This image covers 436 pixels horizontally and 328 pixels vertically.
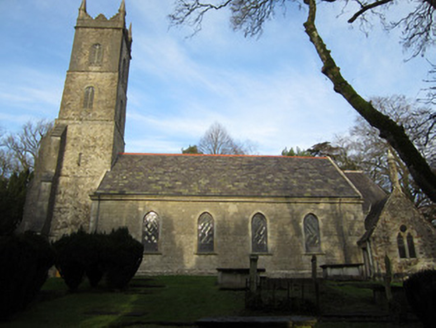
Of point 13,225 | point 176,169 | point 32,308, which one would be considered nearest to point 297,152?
point 176,169

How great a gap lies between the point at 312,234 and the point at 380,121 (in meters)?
14.2

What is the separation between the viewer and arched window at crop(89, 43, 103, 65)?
2573 cm

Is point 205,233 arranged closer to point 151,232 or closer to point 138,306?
point 151,232

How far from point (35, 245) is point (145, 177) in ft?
42.1

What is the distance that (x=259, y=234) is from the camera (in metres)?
20.7

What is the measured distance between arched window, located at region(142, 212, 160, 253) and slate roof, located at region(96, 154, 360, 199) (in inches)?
57.2

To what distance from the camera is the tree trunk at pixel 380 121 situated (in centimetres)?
718

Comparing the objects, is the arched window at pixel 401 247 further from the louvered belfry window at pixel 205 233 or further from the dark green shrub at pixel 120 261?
the dark green shrub at pixel 120 261

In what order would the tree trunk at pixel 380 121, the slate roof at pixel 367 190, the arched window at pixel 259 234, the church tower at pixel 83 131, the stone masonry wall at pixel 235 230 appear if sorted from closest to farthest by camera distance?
the tree trunk at pixel 380 121 < the stone masonry wall at pixel 235 230 < the arched window at pixel 259 234 < the church tower at pixel 83 131 < the slate roof at pixel 367 190

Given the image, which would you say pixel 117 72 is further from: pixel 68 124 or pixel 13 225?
pixel 13 225

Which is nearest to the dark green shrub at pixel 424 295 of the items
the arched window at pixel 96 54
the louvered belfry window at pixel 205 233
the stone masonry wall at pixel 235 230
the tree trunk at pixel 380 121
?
the tree trunk at pixel 380 121

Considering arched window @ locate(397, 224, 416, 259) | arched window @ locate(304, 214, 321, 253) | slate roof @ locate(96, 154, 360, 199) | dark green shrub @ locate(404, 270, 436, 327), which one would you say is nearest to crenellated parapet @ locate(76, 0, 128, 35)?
slate roof @ locate(96, 154, 360, 199)

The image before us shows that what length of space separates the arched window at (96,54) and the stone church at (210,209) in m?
2.16

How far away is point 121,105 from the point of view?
26.9 meters
